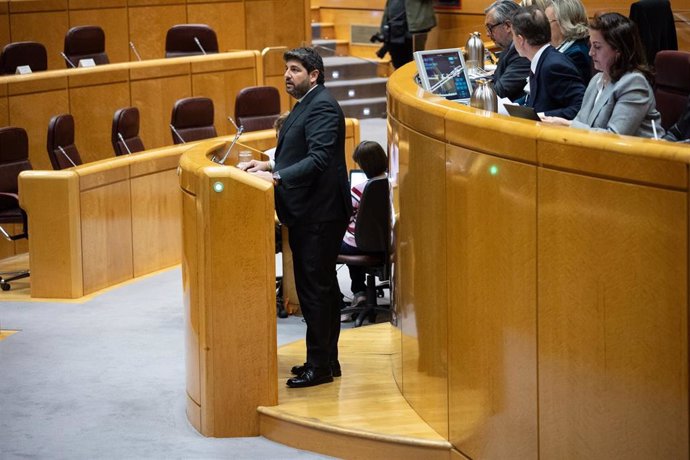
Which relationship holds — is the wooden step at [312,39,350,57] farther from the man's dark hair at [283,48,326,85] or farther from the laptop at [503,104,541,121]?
the laptop at [503,104,541,121]

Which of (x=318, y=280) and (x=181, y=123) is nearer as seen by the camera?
(x=318, y=280)

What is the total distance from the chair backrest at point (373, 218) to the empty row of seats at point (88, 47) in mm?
4225

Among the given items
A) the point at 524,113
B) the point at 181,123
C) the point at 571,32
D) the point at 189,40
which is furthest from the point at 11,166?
the point at 524,113

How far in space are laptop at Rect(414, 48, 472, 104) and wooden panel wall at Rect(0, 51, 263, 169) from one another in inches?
181

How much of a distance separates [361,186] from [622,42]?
10.5ft

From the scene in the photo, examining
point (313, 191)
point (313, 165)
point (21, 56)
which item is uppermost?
point (21, 56)

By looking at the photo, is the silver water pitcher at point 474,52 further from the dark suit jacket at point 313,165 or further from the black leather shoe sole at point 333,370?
the black leather shoe sole at point 333,370

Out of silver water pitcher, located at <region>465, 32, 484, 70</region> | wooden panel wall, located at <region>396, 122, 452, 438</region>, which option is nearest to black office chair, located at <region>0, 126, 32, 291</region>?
silver water pitcher, located at <region>465, 32, 484, 70</region>

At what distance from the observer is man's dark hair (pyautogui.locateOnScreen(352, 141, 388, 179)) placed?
6.40m

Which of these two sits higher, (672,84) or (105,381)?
(672,84)

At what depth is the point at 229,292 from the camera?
15.7 ft

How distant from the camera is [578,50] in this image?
515 cm

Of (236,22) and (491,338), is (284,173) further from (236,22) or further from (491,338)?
(236,22)

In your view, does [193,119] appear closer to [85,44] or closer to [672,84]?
[85,44]
